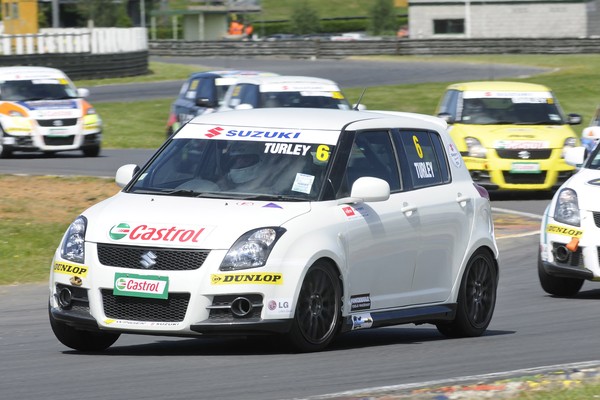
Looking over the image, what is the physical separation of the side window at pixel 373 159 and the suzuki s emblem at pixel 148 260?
1.48m

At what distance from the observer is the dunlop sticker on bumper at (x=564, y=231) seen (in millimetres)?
11977

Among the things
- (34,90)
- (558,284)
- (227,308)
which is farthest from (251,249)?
(34,90)

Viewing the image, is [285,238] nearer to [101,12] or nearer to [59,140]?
[59,140]

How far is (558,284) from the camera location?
1245 cm

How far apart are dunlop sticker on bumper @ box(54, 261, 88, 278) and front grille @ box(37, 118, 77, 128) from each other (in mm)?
18038

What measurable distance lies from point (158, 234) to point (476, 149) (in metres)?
13.4

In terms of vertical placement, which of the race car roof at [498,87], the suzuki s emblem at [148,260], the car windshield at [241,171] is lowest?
the race car roof at [498,87]

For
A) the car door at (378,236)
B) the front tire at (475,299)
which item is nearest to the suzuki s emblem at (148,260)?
the car door at (378,236)

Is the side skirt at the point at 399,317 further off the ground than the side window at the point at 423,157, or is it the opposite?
the side window at the point at 423,157

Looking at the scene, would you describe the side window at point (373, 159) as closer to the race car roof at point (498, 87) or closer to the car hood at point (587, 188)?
the car hood at point (587, 188)

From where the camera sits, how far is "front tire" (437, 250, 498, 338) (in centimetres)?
995

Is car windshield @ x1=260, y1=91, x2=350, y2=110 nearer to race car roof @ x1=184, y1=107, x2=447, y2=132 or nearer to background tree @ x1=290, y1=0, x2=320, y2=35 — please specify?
race car roof @ x1=184, y1=107, x2=447, y2=132

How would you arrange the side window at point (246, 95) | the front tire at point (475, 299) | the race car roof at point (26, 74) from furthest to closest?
the race car roof at point (26, 74) → the side window at point (246, 95) → the front tire at point (475, 299)

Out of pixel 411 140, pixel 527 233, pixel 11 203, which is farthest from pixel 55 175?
pixel 411 140
